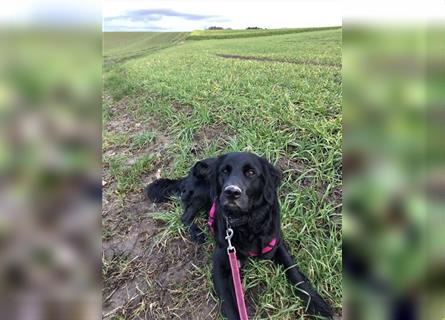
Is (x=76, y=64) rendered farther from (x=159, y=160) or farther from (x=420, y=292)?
(x=159, y=160)

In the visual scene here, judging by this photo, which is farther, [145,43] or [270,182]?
[145,43]

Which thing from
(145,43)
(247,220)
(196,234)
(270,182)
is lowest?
(196,234)

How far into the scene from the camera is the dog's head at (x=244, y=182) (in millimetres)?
2730

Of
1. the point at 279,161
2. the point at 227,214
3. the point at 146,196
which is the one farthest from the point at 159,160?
the point at 227,214

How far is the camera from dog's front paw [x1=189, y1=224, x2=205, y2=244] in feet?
11.1

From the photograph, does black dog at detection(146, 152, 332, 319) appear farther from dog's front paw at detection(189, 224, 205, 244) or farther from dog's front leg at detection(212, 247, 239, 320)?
dog's front paw at detection(189, 224, 205, 244)

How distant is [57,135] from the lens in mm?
766

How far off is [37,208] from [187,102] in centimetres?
579

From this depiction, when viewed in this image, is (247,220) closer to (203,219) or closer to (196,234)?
(196,234)

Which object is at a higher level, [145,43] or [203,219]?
[145,43]

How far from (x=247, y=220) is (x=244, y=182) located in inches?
13.4

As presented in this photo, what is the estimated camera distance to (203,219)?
3.67 meters

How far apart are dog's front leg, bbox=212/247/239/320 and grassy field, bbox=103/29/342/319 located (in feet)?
0.38

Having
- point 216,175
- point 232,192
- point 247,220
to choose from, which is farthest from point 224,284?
point 216,175
